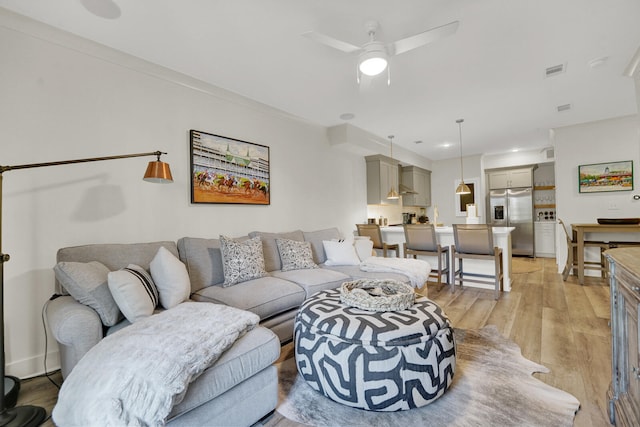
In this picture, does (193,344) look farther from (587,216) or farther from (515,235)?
(515,235)

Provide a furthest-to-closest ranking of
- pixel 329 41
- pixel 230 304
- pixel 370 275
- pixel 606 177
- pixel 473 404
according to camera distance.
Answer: pixel 606 177, pixel 370 275, pixel 230 304, pixel 329 41, pixel 473 404

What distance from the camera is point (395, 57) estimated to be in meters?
2.68

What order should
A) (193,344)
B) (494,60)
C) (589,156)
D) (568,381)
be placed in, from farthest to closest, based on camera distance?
(589,156) → (494,60) → (568,381) → (193,344)

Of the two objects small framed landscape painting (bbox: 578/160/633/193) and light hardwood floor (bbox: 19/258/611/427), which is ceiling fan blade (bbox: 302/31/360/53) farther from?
small framed landscape painting (bbox: 578/160/633/193)

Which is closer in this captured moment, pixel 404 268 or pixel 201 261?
pixel 201 261

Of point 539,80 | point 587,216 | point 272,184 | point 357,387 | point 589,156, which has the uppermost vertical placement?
point 539,80

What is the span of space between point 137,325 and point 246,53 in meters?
2.35

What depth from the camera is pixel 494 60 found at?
277 centimetres

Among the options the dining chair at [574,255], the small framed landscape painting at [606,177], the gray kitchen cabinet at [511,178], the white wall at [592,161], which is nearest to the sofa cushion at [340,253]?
the dining chair at [574,255]

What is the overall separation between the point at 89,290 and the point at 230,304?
0.89m

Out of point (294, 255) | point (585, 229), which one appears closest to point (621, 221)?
point (585, 229)

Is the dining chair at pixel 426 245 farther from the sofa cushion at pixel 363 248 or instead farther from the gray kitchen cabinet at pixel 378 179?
the gray kitchen cabinet at pixel 378 179

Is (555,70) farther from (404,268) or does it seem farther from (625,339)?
(625,339)

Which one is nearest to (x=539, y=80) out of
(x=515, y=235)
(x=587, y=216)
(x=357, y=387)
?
(x=587, y=216)
